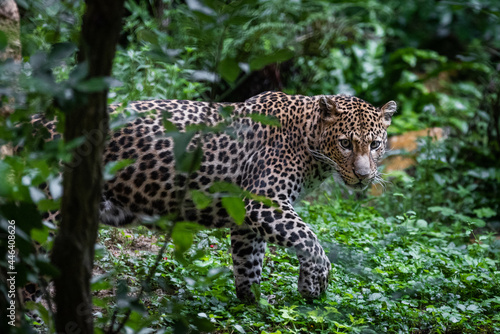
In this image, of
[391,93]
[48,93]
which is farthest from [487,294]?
[391,93]

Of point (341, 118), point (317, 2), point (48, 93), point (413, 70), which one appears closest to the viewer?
point (48, 93)

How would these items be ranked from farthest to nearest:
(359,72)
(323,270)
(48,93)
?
1. (359,72)
2. (323,270)
3. (48,93)

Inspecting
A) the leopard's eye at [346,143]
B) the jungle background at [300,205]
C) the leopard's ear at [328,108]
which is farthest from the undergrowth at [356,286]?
the leopard's ear at [328,108]

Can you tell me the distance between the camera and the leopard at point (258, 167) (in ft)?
14.2

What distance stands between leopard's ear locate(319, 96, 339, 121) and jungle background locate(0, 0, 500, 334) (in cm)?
50

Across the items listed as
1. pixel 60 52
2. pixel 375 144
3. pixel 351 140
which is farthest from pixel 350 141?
pixel 60 52

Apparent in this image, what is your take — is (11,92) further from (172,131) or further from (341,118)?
(341,118)

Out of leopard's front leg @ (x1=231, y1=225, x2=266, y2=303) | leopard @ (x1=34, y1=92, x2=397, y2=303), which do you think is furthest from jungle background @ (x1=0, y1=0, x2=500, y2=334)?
leopard @ (x1=34, y1=92, x2=397, y2=303)

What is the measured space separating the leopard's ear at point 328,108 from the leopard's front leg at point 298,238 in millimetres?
885

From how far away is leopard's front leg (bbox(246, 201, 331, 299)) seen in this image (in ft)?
13.9

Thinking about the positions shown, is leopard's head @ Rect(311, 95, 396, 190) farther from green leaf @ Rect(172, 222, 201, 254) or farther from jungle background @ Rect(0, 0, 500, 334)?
green leaf @ Rect(172, 222, 201, 254)

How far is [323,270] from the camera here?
170 inches

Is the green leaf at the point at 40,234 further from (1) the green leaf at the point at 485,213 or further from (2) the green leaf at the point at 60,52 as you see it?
(1) the green leaf at the point at 485,213

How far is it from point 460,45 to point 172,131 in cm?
1497
